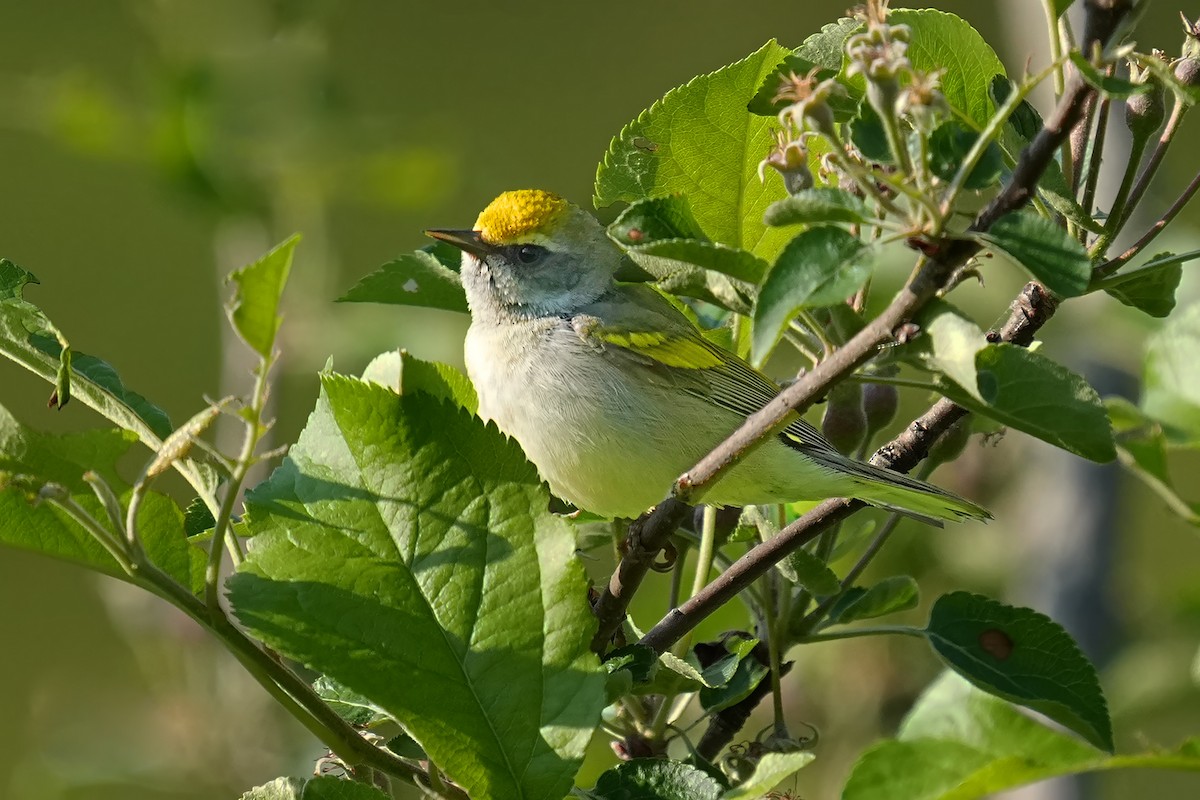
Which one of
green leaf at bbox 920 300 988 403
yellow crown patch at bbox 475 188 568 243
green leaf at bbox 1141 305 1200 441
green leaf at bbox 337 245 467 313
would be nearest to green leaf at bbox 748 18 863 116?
green leaf at bbox 920 300 988 403

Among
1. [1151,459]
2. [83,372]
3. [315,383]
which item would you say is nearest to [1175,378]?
[1151,459]

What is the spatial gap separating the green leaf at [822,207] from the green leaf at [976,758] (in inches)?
16.3

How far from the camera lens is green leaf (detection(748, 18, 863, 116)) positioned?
137cm

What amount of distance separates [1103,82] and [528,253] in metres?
1.69

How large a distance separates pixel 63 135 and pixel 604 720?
76.6 inches

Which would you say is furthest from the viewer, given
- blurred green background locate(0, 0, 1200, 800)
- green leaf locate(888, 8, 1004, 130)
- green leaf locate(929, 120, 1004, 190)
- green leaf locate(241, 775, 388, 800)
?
blurred green background locate(0, 0, 1200, 800)

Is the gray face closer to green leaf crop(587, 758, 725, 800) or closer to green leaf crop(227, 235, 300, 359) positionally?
green leaf crop(587, 758, 725, 800)

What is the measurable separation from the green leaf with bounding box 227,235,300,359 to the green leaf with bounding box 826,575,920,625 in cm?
78

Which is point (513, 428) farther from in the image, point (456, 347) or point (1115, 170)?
point (1115, 170)

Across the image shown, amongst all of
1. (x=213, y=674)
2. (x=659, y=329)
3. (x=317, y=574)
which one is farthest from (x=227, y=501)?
(x=213, y=674)

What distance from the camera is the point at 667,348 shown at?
231 centimetres

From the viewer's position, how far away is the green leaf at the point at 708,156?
155 centimetres

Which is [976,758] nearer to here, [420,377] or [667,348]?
[420,377]

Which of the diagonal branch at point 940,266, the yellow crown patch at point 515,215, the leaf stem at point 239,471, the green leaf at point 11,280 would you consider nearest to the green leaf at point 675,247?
the diagonal branch at point 940,266
